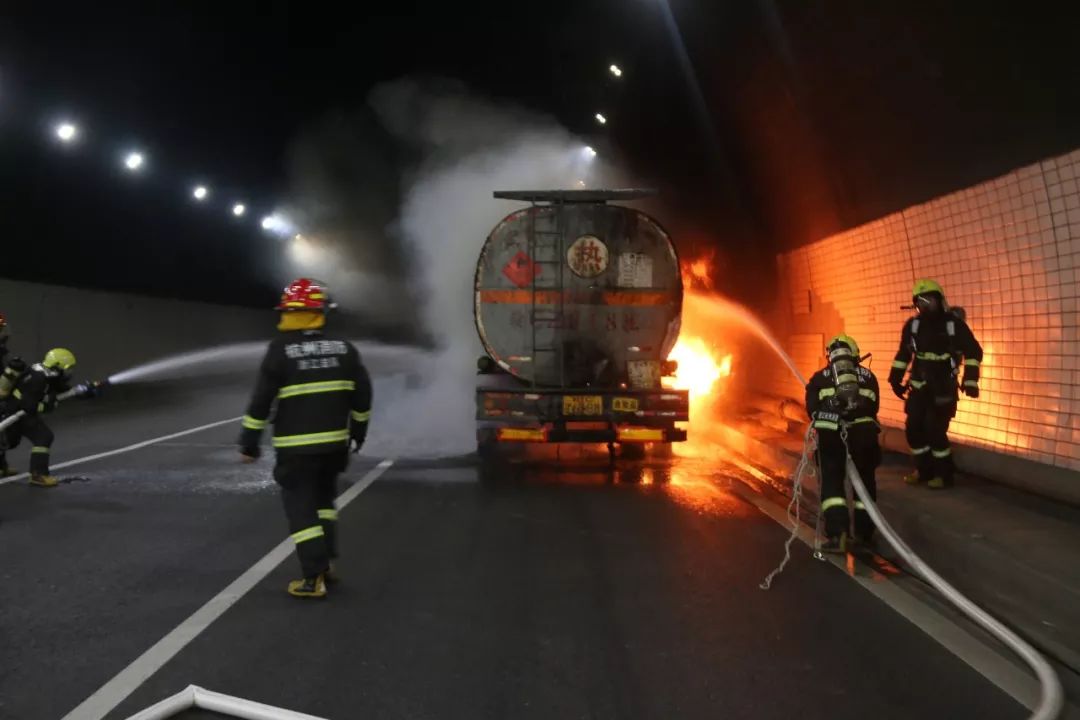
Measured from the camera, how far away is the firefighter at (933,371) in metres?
7.21

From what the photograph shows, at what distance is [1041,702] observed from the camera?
11.6 ft

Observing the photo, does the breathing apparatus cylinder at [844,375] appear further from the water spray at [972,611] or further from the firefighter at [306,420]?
the firefighter at [306,420]

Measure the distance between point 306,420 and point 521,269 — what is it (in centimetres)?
479

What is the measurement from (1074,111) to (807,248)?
6.84 metres

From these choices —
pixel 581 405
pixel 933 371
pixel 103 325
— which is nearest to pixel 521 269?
pixel 581 405

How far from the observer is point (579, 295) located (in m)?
9.39

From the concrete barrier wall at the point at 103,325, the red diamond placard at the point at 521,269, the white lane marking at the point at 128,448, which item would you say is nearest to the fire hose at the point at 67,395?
the white lane marking at the point at 128,448

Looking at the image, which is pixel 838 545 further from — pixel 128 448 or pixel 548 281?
pixel 128 448

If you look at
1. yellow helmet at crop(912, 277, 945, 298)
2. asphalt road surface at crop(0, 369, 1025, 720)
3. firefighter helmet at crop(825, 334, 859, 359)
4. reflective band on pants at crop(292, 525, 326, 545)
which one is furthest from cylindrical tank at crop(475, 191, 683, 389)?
reflective band on pants at crop(292, 525, 326, 545)

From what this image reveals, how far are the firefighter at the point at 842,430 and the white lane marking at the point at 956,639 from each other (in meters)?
0.27

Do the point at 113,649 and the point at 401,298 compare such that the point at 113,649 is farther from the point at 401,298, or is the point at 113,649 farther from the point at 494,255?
the point at 401,298

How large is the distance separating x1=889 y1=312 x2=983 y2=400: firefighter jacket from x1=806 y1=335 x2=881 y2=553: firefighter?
1681 mm

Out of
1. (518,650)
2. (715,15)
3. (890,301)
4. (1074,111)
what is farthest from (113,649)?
(715,15)

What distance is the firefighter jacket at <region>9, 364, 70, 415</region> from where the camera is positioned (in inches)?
326
